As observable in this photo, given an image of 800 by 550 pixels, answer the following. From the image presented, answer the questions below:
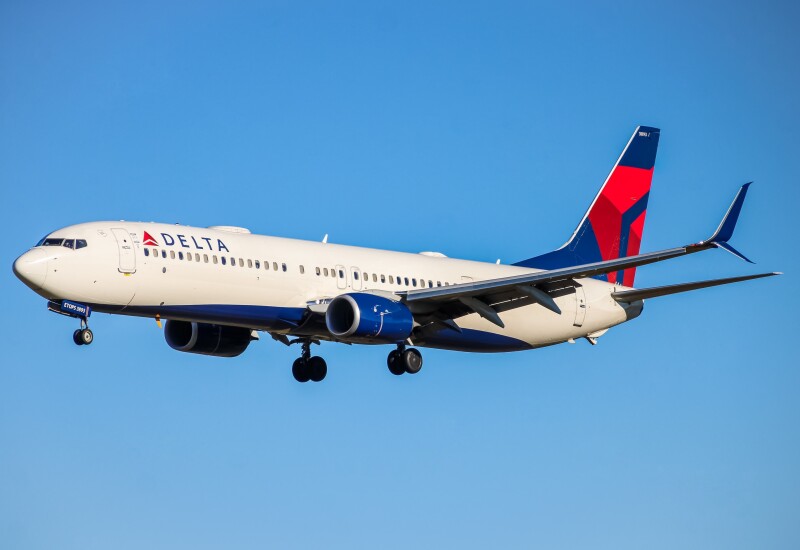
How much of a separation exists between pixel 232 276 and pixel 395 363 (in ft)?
26.1

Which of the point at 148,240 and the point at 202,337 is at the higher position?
the point at 148,240

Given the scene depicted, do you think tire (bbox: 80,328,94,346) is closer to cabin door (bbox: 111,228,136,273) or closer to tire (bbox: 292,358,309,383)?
cabin door (bbox: 111,228,136,273)

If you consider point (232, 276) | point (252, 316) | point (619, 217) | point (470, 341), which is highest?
point (619, 217)

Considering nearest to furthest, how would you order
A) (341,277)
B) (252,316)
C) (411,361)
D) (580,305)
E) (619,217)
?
(252,316) → (341,277) → (411,361) → (580,305) → (619,217)

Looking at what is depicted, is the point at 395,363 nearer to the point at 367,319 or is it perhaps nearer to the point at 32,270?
the point at 367,319

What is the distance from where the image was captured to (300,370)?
5731 centimetres

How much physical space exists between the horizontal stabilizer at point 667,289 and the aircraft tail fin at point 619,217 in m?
2.76

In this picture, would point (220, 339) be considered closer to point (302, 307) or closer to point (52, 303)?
point (302, 307)

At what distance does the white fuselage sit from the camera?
47.3 m

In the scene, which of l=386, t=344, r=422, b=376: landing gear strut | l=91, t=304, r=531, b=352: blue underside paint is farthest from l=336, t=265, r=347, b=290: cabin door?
l=386, t=344, r=422, b=376: landing gear strut

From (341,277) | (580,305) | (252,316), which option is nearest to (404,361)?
(341,277)

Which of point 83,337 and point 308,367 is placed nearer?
point 83,337

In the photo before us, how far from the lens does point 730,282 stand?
51500 millimetres

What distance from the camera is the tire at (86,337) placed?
4694 centimetres
